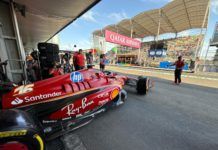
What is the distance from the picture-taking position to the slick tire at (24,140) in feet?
3.25

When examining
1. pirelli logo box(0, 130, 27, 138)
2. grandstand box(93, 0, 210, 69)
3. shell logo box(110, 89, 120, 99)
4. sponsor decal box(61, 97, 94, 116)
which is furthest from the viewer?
grandstand box(93, 0, 210, 69)

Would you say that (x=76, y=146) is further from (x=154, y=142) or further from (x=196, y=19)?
(x=196, y=19)

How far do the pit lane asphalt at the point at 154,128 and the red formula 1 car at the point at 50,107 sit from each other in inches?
11.2

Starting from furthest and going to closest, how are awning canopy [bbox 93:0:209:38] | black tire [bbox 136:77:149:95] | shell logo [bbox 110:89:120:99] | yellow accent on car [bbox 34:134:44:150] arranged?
1. awning canopy [bbox 93:0:209:38]
2. black tire [bbox 136:77:149:95]
3. shell logo [bbox 110:89:120:99]
4. yellow accent on car [bbox 34:134:44:150]

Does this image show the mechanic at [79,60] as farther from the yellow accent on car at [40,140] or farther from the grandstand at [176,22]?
the grandstand at [176,22]

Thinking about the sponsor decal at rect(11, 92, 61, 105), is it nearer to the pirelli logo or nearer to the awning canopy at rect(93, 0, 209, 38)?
the pirelli logo

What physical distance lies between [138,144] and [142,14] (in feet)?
68.1

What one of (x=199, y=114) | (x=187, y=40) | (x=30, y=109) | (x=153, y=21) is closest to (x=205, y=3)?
(x=153, y=21)

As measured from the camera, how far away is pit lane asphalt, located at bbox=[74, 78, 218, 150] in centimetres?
159

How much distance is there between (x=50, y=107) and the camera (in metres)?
1.66

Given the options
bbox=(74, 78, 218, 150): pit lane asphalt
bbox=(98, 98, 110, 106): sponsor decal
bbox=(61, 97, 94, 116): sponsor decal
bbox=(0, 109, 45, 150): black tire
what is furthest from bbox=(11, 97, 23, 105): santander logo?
bbox=(98, 98, 110, 106): sponsor decal

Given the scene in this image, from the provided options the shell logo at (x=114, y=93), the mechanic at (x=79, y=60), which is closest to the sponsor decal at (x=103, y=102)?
the shell logo at (x=114, y=93)

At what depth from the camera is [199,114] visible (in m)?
2.45

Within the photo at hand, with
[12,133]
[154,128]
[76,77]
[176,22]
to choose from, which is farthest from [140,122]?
[176,22]
